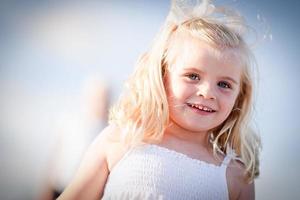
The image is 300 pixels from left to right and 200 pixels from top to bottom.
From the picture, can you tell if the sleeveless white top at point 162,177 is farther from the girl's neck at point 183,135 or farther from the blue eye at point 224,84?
the blue eye at point 224,84

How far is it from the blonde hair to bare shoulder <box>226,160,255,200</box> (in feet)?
0.05

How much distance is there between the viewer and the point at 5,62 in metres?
0.89

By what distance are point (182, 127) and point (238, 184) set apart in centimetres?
16

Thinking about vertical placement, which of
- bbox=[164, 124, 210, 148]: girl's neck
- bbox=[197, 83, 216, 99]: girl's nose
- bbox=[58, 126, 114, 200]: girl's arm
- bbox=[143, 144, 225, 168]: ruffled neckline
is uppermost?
bbox=[197, 83, 216, 99]: girl's nose

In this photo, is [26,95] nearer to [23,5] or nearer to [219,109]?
[23,5]

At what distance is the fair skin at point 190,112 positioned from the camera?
71 centimetres

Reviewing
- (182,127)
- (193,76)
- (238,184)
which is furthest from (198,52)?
(238,184)

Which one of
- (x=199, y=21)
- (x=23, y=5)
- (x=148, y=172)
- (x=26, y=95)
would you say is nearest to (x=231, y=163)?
(x=148, y=172)

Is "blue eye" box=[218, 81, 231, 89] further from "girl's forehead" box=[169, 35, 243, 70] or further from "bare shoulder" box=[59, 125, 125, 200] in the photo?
"bare shoulder" box=[59, 125, 125, 200]

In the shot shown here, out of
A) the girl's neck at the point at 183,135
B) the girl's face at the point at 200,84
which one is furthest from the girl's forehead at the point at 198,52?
the girl's neck at the point at 183,135

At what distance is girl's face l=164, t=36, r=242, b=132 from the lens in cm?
71

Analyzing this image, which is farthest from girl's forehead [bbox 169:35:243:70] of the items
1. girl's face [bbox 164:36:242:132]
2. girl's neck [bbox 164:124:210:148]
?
girl's neck [bbox 164:124:210:148]

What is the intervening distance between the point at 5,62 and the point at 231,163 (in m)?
0.55

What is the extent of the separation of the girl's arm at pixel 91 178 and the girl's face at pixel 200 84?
0.16m
